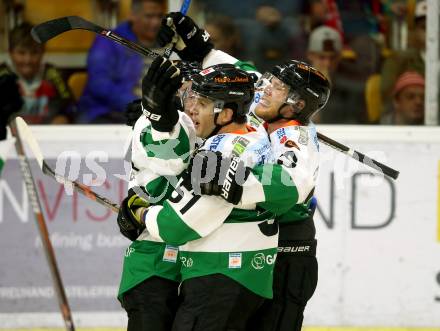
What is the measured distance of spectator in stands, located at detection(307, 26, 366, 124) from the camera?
18.9 ft

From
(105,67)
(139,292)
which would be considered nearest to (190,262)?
(139,292)

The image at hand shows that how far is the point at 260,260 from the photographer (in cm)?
367

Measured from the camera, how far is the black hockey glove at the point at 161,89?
11.2ft

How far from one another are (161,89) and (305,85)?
27.7 inches

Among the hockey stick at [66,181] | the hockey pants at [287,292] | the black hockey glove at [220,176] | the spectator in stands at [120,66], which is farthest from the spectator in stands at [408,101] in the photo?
the black hockey glove at [220,176]

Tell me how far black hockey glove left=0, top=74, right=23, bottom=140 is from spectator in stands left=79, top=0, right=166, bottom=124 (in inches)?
33.8

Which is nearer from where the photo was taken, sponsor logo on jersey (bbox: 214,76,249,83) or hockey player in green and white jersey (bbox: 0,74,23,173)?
sponsor logo on jersey (bbox: 214,76,249,83)

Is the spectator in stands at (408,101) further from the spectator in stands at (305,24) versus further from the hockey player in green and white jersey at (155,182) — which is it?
the hockey player in green and white jersey at (155,182)

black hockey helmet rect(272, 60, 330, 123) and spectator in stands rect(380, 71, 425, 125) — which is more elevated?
spectator in stands rect(380, 71, 425, 125)

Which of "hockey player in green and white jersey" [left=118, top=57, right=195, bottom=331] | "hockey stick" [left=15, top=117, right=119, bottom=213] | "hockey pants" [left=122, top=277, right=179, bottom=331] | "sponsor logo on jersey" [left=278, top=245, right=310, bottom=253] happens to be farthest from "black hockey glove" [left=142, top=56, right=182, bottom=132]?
"sponsor logo on jersey" [left=278, top=245, right=310, bottom=253]

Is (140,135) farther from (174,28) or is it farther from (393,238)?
(393,238)

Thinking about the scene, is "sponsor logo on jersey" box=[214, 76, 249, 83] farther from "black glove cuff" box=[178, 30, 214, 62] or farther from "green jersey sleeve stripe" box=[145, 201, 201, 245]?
"black glove cuff" box=[178, 30, 214, 62]

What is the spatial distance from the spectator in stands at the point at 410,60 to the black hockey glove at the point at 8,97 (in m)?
1.96

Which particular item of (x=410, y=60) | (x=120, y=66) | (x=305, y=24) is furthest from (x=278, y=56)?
(x=120, y=66)
